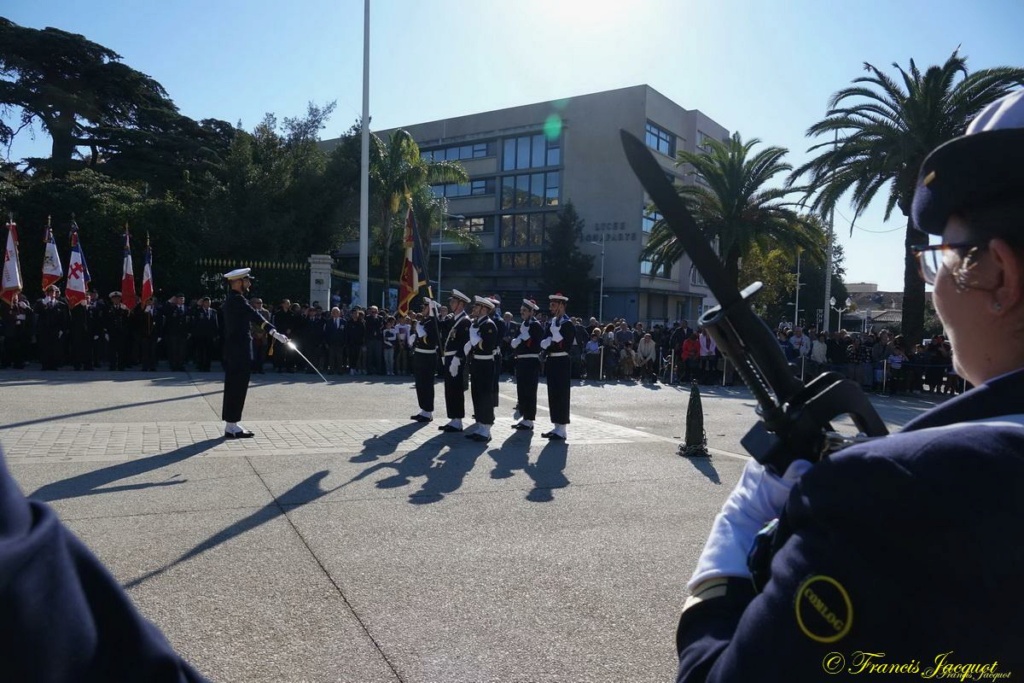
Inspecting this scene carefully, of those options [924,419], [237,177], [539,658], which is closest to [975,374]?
[924,419]

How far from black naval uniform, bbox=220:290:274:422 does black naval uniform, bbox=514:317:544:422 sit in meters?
3.92

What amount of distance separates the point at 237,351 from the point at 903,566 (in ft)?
31.6

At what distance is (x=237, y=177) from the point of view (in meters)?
27.6

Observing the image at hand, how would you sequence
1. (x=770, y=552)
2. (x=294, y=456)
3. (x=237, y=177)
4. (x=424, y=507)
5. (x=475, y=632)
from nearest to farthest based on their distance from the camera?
(x=770, y=552)
(x=475, y=632)
(x=424, y=507)
(x=294, y=456)
(x=237, y=177)

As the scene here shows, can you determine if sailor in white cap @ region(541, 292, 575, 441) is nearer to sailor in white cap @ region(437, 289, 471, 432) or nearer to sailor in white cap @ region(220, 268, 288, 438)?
sailor in white cap @ region(437, 289, 471, 432)

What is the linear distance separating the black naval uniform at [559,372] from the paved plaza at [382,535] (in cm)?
49

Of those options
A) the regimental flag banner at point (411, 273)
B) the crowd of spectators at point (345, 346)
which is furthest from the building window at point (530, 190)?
the regimental flag banner at point (411, 273)

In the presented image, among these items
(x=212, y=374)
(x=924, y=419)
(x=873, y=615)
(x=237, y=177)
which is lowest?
(x=212, y=374)

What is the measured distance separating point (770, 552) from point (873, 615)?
215 mm

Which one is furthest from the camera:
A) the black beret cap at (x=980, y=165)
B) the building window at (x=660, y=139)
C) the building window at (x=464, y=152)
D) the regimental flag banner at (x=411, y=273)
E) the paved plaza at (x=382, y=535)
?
the building window at (x=464, y=152)

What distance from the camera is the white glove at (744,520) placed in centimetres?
122

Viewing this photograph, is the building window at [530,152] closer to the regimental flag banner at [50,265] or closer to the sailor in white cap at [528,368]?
the regimental flag banner at [50,265]

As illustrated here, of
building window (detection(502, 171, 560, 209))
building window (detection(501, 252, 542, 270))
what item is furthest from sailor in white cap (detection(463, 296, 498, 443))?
building window (detection(502, 171, 560, 209))

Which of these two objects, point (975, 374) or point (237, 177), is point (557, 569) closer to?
point (975, 374)
